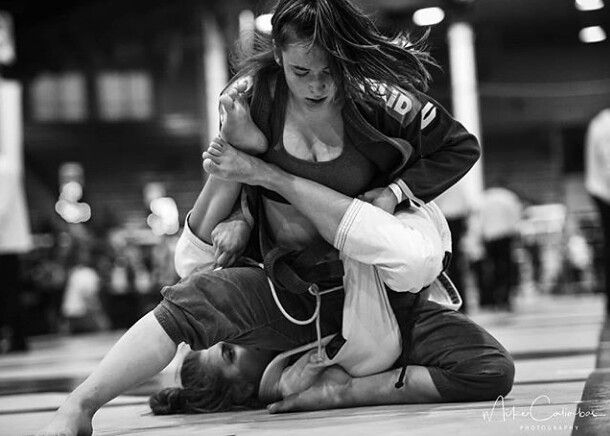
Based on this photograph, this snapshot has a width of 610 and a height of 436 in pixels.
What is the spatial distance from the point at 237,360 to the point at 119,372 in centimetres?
60

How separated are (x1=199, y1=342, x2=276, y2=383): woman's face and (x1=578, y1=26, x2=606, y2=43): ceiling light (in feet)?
59.6

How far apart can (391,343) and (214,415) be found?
1.49ft

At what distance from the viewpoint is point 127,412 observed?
2545mm

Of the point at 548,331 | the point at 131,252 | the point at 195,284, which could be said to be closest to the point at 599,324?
the point at 548,331

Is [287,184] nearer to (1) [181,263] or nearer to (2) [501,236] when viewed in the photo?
(1) [181,263]

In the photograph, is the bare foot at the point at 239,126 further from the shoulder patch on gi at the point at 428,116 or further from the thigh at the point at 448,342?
the thigh at the point at 448,342

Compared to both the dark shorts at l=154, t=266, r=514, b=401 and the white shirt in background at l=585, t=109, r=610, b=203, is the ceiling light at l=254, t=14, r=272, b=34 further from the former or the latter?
the white shirt in background at l=585, t=109, r=610, b=203

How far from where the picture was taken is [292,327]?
2332mm

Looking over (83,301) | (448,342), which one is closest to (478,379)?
(448,342)

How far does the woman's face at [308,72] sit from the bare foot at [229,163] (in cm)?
19

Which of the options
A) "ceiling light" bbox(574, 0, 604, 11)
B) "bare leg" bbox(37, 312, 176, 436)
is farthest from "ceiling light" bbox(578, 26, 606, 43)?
"bare leg" bbox(37, 312, 176, 436)

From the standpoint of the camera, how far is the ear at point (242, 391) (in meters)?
2.48

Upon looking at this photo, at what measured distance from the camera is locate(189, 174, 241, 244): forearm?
→ 7.69 feet

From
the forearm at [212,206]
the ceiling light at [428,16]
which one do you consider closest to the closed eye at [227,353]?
the forearm at [212,206]
